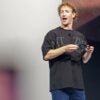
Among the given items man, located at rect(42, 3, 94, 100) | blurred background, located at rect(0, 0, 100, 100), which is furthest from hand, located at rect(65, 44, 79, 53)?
blurred background, located at rect(0, 0, 100, 100)

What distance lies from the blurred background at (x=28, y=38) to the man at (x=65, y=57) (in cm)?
47

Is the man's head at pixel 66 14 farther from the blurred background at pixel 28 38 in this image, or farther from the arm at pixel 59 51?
the blurred background at pixel 28 38

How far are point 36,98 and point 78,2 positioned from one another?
72cm

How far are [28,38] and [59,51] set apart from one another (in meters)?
0.69

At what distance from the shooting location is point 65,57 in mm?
2152

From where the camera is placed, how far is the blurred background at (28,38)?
2.65m

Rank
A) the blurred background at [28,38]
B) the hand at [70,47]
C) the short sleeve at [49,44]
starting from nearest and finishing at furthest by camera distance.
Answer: the hand at [70,47] < the short sleeve at [49,44] < the blurred background at [28,38]

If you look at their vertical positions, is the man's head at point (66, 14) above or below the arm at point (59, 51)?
above

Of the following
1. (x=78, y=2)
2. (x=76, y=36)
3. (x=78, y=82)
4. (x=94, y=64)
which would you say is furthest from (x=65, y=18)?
(x=94, y=64)

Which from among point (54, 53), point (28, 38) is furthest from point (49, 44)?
point (28, 38)

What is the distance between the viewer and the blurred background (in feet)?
→ 8.70

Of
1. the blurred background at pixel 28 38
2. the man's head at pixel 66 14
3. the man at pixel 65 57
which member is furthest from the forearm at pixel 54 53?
the blurred background at pixel 28 38

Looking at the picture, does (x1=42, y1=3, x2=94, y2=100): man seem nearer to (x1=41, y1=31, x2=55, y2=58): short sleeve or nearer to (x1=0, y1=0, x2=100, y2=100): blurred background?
(x1=41, y1=31, x2=55, y2=58): short sleeve

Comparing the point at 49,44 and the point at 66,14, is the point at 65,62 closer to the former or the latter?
the point at 49,44
